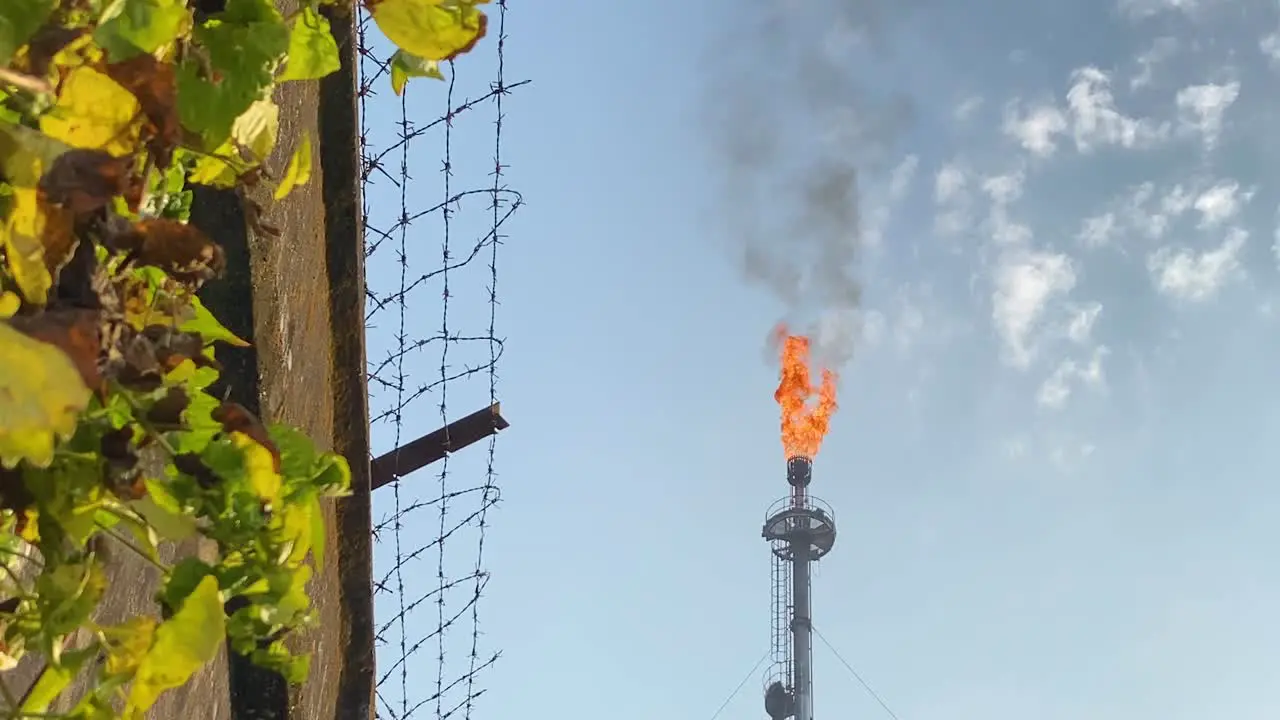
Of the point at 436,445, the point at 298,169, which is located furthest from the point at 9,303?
the point at 436,445

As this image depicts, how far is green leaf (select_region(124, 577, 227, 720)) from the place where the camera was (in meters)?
0.89

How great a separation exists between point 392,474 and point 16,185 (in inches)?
129

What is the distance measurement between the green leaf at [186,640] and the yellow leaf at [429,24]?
0.49 meters

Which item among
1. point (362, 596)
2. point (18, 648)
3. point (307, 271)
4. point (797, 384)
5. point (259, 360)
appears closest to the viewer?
point (18, 648)

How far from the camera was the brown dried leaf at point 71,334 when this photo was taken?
0.73 metres

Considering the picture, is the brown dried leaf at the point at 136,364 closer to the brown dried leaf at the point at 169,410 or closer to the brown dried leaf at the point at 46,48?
the brown dried leaf at the point at 169,410

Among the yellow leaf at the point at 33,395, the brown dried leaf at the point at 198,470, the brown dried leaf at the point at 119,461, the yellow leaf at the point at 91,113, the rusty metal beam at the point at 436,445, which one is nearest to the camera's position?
the yellow leaf at the point at 33,395

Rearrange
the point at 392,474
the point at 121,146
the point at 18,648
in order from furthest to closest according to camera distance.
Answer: the point at 392,474 → the point at 18,648 → the point at 121,146

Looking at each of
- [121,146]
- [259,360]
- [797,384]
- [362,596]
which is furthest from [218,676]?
[797,384]

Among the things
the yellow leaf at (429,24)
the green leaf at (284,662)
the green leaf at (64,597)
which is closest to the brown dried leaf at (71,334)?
the green leaf at (64,597)

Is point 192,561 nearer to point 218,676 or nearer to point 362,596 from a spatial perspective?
point 218,676

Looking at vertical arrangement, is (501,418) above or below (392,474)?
above

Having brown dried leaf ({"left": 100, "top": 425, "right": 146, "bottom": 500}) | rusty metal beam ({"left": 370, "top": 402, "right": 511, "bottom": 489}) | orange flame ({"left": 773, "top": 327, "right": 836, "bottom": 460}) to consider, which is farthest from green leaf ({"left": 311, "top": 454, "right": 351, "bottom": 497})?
orange flame ({"left": 773, "top": 327, "right": 836, "bottom": 460})

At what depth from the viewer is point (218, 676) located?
2455mm
